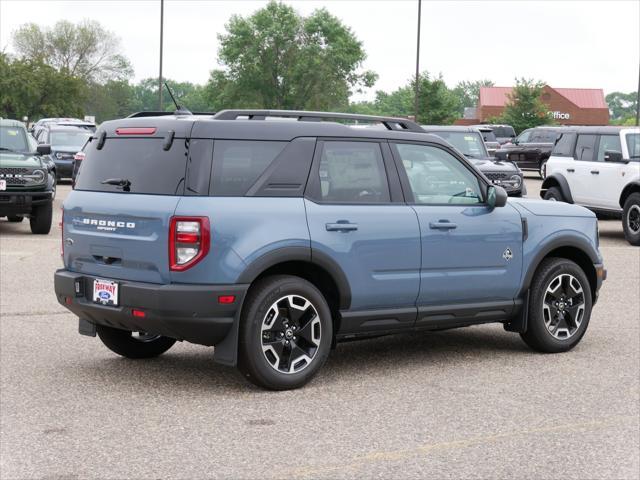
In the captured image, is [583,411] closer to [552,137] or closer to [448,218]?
[448,218]

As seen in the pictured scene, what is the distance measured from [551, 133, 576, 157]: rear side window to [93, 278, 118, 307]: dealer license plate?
48.9ft

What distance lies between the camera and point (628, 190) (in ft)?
62.2

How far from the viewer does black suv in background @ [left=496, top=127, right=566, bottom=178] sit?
41156 mm

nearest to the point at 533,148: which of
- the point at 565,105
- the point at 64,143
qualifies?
the point at 64,143

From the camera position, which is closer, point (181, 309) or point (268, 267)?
point (181, 309)

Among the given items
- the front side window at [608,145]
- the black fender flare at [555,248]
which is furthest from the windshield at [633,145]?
the black fender flare at [555,248]

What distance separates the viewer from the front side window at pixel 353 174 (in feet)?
24.8

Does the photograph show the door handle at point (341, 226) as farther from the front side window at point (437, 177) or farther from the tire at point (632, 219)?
the tire at point (632, 219)

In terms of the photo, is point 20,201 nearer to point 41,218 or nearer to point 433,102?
point 41,218

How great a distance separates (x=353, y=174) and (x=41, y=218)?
1203 centimetres

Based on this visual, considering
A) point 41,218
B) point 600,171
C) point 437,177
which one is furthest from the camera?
point 600,171

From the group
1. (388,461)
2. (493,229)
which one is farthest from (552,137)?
(388,461)

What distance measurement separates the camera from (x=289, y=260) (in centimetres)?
723

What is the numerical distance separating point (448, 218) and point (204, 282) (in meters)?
2.04
